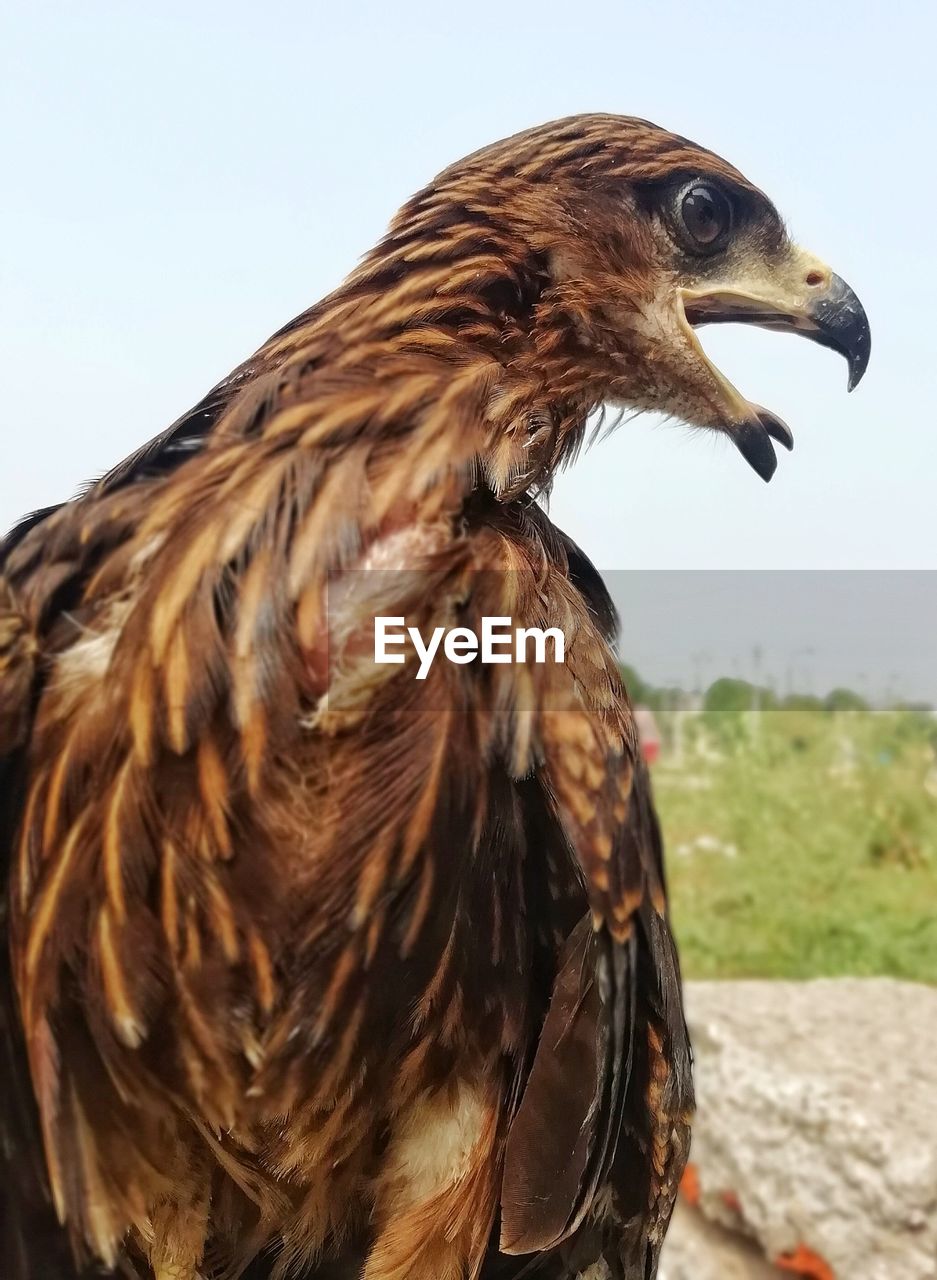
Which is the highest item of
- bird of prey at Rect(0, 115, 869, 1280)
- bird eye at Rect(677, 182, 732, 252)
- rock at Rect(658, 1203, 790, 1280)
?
bird eye at Rect(677, 182, 732, 252)

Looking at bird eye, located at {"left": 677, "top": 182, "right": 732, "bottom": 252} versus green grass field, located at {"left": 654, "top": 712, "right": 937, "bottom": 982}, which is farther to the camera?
green grass field, located at {"left": 654, "top": 712, "right": 937, "bottom": 982}

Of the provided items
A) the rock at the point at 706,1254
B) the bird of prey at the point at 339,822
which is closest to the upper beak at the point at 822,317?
the bird of prey at the point at 339,822

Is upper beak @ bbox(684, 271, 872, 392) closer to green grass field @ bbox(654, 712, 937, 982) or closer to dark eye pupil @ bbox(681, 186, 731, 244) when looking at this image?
dark eye pupil @ bbox(681, 186, 731, 244)

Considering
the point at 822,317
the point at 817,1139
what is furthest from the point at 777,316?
the point at 817,1139

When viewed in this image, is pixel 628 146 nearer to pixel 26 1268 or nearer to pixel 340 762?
pixel 340 762

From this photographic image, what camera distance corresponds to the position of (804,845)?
13.8ft

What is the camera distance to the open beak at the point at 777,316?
3.75 feet

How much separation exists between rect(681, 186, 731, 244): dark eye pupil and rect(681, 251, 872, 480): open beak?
55mm

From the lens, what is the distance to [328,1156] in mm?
886

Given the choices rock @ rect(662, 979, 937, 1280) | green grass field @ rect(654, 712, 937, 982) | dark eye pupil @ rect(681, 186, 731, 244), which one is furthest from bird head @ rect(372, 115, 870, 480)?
green grass field @ rect(654, 712, 937, 982)

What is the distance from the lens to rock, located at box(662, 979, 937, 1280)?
7.04 feet

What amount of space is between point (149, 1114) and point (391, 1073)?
19 cm

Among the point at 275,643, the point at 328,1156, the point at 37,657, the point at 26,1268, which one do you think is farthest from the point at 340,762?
the point at 26,1268

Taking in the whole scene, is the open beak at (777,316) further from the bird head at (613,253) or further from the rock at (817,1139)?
the rock at (817,1139)
